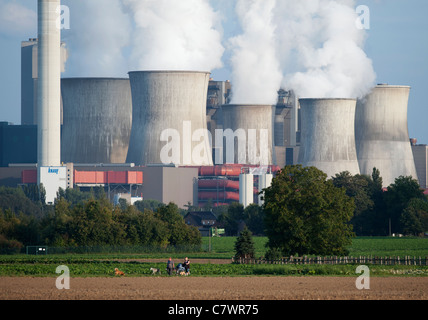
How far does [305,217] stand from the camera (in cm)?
3666

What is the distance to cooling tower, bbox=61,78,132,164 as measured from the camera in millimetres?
81562

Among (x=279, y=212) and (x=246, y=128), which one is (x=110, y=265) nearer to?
(x=279, y=212)

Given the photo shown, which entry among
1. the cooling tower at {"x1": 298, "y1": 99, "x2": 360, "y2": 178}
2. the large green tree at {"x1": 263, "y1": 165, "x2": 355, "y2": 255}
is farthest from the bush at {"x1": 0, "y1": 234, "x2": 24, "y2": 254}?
the cooling tower at {"x1": 298, "y1": 99, "x2": 360, "y2": 178}

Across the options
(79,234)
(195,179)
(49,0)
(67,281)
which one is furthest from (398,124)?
(67,281)

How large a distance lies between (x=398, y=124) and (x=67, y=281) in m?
56.4

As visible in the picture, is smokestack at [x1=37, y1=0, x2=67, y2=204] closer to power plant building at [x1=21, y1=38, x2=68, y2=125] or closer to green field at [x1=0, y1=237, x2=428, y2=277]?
green field at [x1=0, y1=237, x2=428, y2=277]

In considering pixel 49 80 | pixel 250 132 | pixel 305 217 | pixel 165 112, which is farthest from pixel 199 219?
pixel 305 217

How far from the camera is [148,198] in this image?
3388 inches

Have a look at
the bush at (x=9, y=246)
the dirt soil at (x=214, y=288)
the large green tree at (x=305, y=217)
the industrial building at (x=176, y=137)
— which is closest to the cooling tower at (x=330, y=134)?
the industrial building at (x=176, y=137)

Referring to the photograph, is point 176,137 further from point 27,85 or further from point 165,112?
point 27,85

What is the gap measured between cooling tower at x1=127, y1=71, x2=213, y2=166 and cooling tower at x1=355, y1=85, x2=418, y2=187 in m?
13.0

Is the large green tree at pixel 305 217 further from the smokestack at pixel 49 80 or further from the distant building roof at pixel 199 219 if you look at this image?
the smokestack at pixel 49 80

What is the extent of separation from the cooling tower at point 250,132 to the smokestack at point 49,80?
16.0m

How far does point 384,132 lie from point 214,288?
57277 mm
